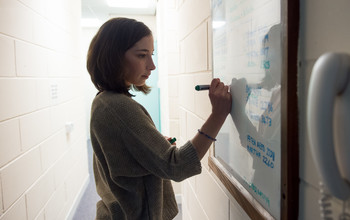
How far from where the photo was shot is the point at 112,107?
79 cm

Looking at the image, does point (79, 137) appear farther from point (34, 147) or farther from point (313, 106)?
point (313, 106)

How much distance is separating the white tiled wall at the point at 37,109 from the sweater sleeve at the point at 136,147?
709 mm

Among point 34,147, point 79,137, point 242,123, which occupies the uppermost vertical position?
point 242,123

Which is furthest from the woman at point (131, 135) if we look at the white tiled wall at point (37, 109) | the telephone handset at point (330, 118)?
the white tiled wall at point (37, 109)

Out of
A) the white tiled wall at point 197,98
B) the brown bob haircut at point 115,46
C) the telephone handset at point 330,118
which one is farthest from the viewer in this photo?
the white tiled wall at point 197,98

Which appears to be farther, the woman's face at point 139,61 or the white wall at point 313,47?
the woman's face at point 139,61

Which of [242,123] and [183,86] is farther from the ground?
[183,86]

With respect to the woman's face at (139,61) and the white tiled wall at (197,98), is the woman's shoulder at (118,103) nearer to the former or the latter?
the woman's face at (139,61)

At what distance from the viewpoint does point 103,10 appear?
4410mm

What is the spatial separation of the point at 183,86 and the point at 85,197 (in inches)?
82.4

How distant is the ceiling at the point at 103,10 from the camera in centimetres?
397

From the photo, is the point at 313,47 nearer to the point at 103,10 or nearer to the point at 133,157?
the point at 133,157

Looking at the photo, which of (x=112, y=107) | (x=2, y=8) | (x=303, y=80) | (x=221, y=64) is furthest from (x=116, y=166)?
(x=2, y=8)

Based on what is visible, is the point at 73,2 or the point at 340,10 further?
the point at 73,2
